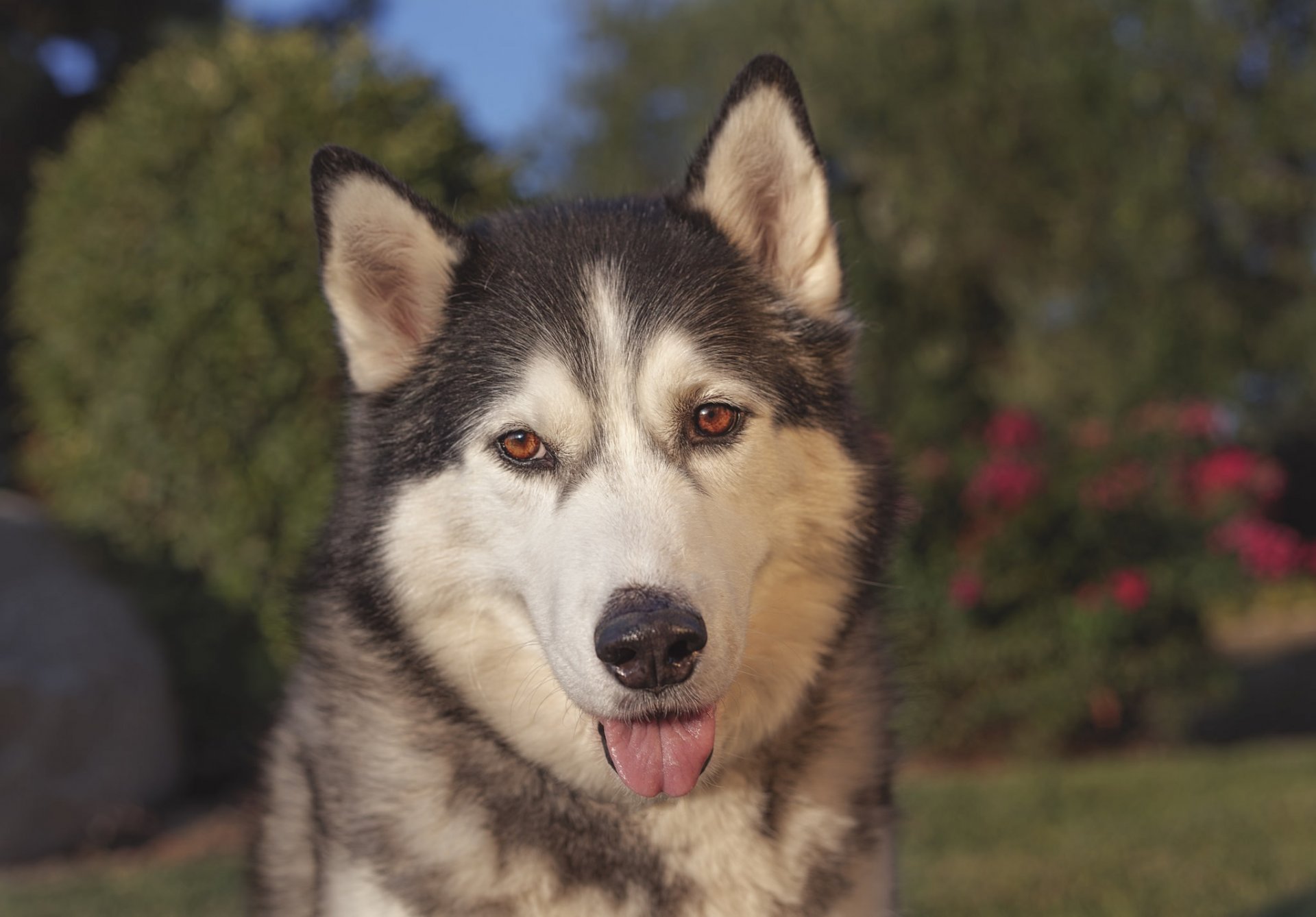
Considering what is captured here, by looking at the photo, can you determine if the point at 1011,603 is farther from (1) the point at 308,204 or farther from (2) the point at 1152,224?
(2) the point at 1152,224

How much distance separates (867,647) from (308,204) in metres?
4.90

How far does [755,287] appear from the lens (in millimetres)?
2998

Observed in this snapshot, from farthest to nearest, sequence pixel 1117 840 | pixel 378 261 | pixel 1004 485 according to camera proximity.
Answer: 1. pixel 1004 485
2. pixel 1117 840
3. pixel 378 261

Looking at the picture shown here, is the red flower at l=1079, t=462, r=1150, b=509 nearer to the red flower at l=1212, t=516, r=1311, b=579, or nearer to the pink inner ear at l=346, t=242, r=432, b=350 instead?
the red flower at l=1212, t=516, r=1311, b=579

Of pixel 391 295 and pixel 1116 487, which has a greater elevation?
pixel 391 295

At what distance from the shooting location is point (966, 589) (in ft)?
29.3

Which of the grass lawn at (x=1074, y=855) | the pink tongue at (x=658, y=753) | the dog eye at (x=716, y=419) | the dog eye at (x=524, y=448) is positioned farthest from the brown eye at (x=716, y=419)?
the grass lawn at (x=1074, y=855)

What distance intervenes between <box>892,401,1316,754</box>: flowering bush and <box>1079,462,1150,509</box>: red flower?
0.02m

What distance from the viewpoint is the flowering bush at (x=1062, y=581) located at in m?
9.14

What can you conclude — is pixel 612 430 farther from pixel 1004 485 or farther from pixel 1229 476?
pixel 1229 476

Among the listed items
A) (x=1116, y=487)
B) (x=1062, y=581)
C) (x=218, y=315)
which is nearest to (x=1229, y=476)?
(x=1116, y=487)

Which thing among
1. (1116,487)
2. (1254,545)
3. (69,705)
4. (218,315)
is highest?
(218,315)

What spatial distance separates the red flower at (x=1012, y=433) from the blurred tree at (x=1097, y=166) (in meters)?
6.39

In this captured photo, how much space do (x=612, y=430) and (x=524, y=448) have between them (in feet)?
0.67
